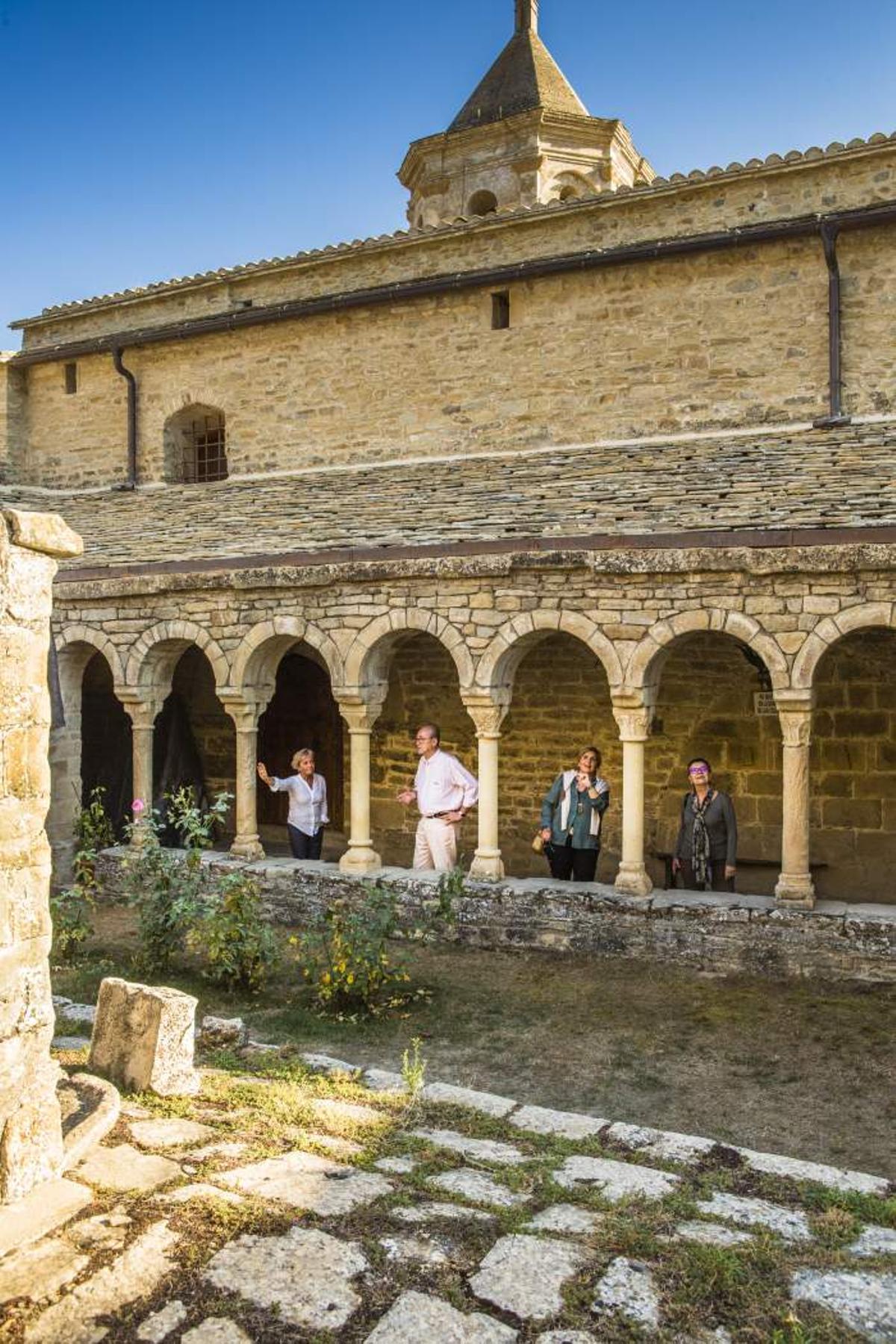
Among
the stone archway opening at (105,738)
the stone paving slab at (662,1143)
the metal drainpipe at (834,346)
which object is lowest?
the stone paving slab at (662,1143)

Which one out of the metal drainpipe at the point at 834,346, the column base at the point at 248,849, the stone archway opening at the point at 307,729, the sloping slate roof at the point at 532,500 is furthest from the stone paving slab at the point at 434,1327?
the stone archway opening at the point at 307,729

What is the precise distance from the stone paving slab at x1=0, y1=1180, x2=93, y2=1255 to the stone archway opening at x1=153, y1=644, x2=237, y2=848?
9.30m

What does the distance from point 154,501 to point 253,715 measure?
14.6 feet

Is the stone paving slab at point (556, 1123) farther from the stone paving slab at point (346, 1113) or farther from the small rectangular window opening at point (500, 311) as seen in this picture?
the small rectangular window opening at point (500, 311)

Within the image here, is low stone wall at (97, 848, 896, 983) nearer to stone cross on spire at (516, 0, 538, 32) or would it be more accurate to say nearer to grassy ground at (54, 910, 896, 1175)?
grassy ground at (54, 910, 896, 1175)

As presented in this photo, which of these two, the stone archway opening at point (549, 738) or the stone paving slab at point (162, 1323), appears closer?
the stone paving slab at point (162, 1323)

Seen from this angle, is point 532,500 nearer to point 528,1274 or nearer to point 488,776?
point 488,776

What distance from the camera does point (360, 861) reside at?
9.20m

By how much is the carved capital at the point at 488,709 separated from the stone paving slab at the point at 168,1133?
4983mm

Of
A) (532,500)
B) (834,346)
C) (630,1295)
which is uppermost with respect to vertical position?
(834,346)

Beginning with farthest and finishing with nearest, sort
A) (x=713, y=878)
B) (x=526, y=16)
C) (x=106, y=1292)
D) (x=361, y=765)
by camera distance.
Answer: (x=526, y=16) → (x=361, y=765) → (x=713, y=878) → (x=106, y=1292)

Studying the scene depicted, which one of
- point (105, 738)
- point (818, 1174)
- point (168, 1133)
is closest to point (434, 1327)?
point (168, 1133)

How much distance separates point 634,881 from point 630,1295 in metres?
5.15

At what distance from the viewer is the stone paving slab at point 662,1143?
4.12m
